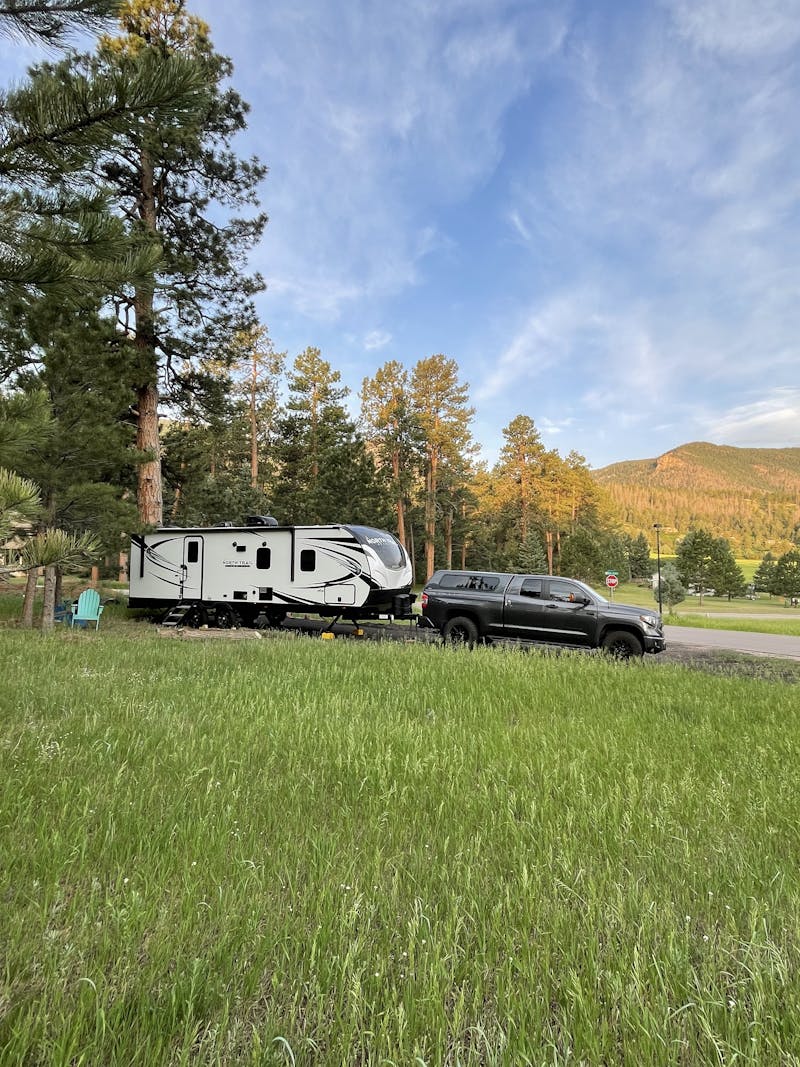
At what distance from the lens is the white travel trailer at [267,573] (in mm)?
14070

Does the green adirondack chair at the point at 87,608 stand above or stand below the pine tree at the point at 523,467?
below

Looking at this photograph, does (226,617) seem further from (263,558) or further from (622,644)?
(622,644)

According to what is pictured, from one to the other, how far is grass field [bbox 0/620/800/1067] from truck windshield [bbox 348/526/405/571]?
368 inches

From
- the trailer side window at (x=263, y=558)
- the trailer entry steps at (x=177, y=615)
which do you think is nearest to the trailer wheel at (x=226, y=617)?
the trailer entry steps at (x=177, y=615)

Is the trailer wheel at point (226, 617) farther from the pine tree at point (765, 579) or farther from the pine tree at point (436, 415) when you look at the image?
the pine tree at point (765, 579)

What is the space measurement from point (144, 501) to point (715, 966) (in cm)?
1735

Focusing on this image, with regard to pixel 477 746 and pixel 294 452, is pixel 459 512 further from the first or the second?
pixel 477 746

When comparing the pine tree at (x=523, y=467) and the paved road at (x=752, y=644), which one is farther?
the pine tree at (x=523, y=467)

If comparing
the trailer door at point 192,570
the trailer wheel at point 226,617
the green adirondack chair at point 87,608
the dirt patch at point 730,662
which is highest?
the trailer door at point 192,570

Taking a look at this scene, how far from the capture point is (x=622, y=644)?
11.8 metres

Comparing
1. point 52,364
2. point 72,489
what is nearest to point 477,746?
point 72,489

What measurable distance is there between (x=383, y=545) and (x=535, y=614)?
4686 millimetres

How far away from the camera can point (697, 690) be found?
711 cm

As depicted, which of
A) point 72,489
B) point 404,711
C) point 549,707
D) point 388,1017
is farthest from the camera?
point 72,489
